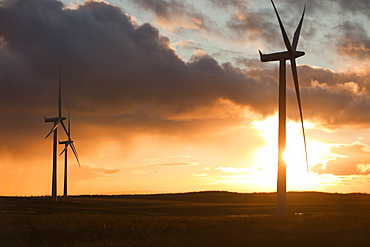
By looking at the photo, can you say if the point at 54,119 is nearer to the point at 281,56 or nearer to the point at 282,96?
the point at 281,56

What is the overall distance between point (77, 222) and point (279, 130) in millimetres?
18521

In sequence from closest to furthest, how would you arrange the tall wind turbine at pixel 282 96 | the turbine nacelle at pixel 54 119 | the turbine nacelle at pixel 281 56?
the tall wind turbine at pixel 282 96 < the turbine nacelle at pixel 281 56 < the turbine nacelle at pixel 54 119

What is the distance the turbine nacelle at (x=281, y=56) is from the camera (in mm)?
48906

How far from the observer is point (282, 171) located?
143 feet

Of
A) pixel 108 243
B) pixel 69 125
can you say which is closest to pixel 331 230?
pixel 108 243

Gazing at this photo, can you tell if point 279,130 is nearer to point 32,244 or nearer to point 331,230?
point 331,230

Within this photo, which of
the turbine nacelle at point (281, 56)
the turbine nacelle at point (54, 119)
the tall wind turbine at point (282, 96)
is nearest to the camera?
the tall wind turbine at point (282, 96)

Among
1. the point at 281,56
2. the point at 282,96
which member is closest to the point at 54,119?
the point at 281,56

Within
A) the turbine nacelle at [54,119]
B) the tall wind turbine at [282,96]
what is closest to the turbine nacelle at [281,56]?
the tall wind turbine at [282,96]

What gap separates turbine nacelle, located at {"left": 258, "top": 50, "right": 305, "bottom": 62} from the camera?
4891 centimetres

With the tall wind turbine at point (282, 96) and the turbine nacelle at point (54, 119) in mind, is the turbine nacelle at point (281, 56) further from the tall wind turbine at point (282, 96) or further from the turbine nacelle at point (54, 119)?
the turbine nacelle at point (54, 119)

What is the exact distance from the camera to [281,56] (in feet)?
161

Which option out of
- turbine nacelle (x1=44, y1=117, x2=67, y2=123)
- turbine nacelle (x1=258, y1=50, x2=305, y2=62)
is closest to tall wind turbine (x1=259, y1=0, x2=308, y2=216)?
turbine nacelle (x1=258, y1=50, x2=305, y2=62)

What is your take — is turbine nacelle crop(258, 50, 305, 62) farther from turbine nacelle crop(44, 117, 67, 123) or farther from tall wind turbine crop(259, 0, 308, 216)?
turbine nacelle crop(44, 117, 67, 123)
